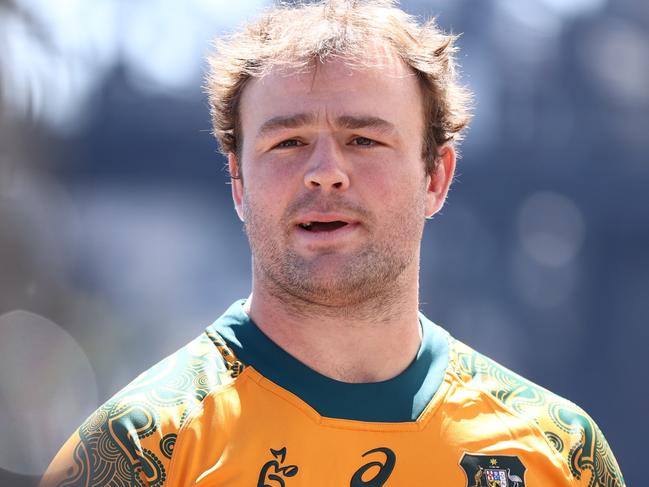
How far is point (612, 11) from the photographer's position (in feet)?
18.8

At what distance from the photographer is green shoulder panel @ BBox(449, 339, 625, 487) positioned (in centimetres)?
207

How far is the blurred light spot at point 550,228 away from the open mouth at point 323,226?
365cm

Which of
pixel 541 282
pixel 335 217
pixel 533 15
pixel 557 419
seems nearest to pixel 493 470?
pixel 557 419

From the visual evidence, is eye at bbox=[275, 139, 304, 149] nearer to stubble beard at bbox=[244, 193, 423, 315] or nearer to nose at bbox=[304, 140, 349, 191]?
nose at bbox=[304, 140, 349, 191]

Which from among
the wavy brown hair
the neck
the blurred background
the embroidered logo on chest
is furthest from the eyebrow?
the blurred background

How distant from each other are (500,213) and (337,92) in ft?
11.9

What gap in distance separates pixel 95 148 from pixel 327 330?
3.69m

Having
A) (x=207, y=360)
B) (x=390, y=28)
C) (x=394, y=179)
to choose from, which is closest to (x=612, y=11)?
(x=390, y=28)

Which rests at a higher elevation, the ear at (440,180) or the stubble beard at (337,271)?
the ear at (440,180)

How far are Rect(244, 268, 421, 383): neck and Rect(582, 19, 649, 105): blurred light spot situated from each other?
403 cm

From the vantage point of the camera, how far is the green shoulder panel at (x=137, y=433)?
173cm

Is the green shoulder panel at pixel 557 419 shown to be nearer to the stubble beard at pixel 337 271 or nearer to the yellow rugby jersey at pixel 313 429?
the yellow rugby jersey at pixel 313 429

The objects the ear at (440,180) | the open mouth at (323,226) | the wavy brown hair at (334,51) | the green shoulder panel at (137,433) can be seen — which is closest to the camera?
the green shoulder panel at (137,433)

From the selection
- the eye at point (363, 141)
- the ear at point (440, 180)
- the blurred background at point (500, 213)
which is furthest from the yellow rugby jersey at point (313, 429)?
the blurred background at point (500, 213)
